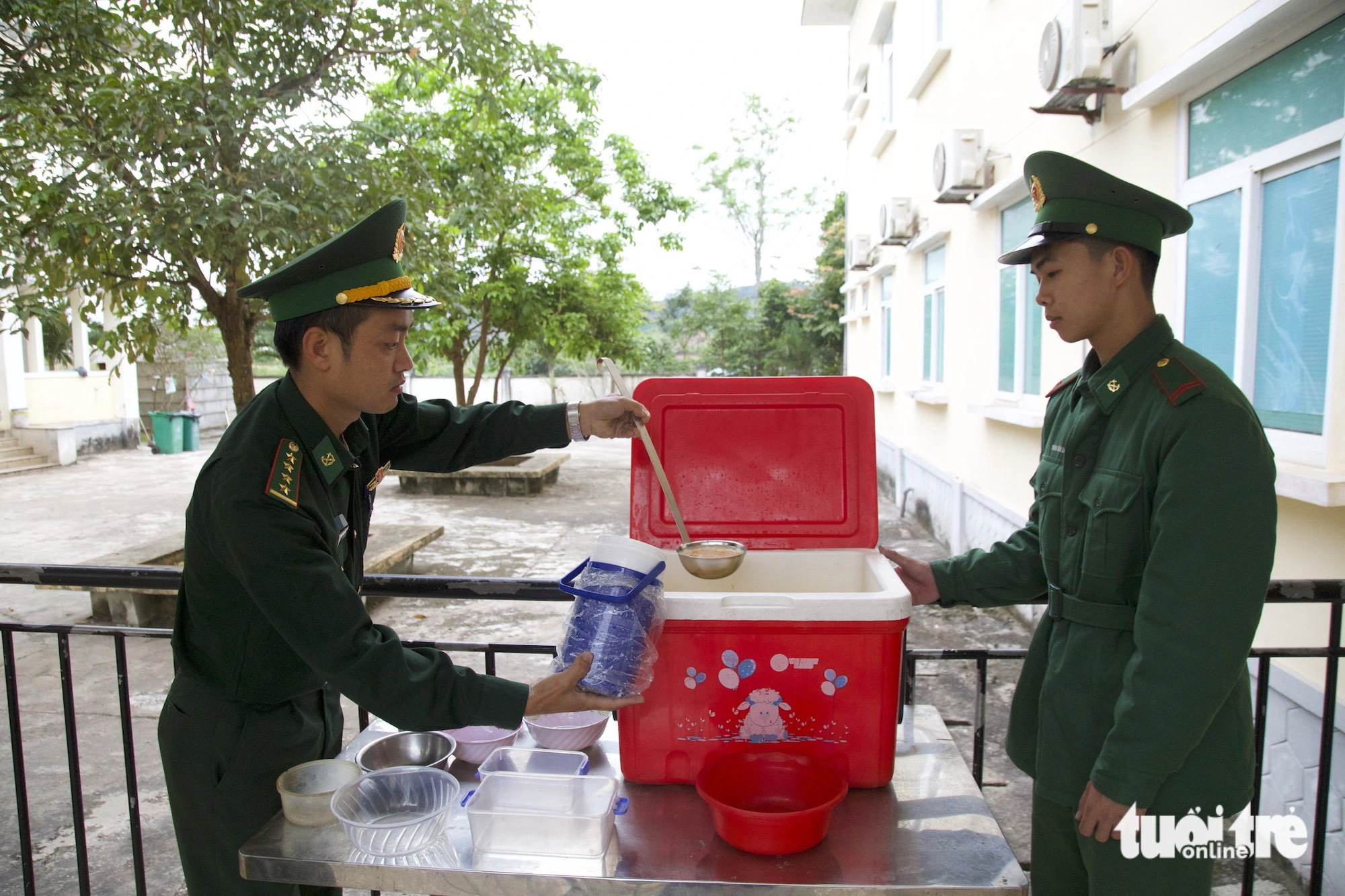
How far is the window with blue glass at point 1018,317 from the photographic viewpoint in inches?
247

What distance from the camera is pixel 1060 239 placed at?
1.61 metres

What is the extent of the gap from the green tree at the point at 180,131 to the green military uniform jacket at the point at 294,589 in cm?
290

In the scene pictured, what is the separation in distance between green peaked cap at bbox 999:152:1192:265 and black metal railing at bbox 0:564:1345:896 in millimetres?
933

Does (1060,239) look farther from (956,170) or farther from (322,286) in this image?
(956,170)

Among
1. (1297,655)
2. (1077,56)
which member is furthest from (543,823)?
(1077,56)

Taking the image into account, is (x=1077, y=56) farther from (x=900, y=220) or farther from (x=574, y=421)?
(x=900, y=220)

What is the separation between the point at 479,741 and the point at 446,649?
11.5 inches

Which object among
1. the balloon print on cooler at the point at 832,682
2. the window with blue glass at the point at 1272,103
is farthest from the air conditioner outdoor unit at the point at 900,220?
the balloon print on cooler at the point at 832,682

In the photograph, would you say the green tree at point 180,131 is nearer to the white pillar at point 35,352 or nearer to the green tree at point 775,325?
the white pillar at point 35,352

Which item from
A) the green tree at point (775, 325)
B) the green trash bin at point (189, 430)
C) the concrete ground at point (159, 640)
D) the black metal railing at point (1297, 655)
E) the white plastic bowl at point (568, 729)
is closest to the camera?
the white plastic bowl at point (568, 729)

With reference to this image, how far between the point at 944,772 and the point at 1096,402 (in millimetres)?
822

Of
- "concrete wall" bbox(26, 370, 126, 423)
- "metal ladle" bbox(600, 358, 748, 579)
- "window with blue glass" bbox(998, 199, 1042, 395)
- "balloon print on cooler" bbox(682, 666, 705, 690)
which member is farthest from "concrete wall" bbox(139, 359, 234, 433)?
"balloon print on cooler" bbox(682, 666, 705, 690)

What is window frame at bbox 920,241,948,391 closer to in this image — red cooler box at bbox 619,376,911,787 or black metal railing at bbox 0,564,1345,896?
black metal railing at bbox 0,564,1345,896

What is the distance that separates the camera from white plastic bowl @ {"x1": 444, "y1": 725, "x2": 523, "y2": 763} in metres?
1.79
